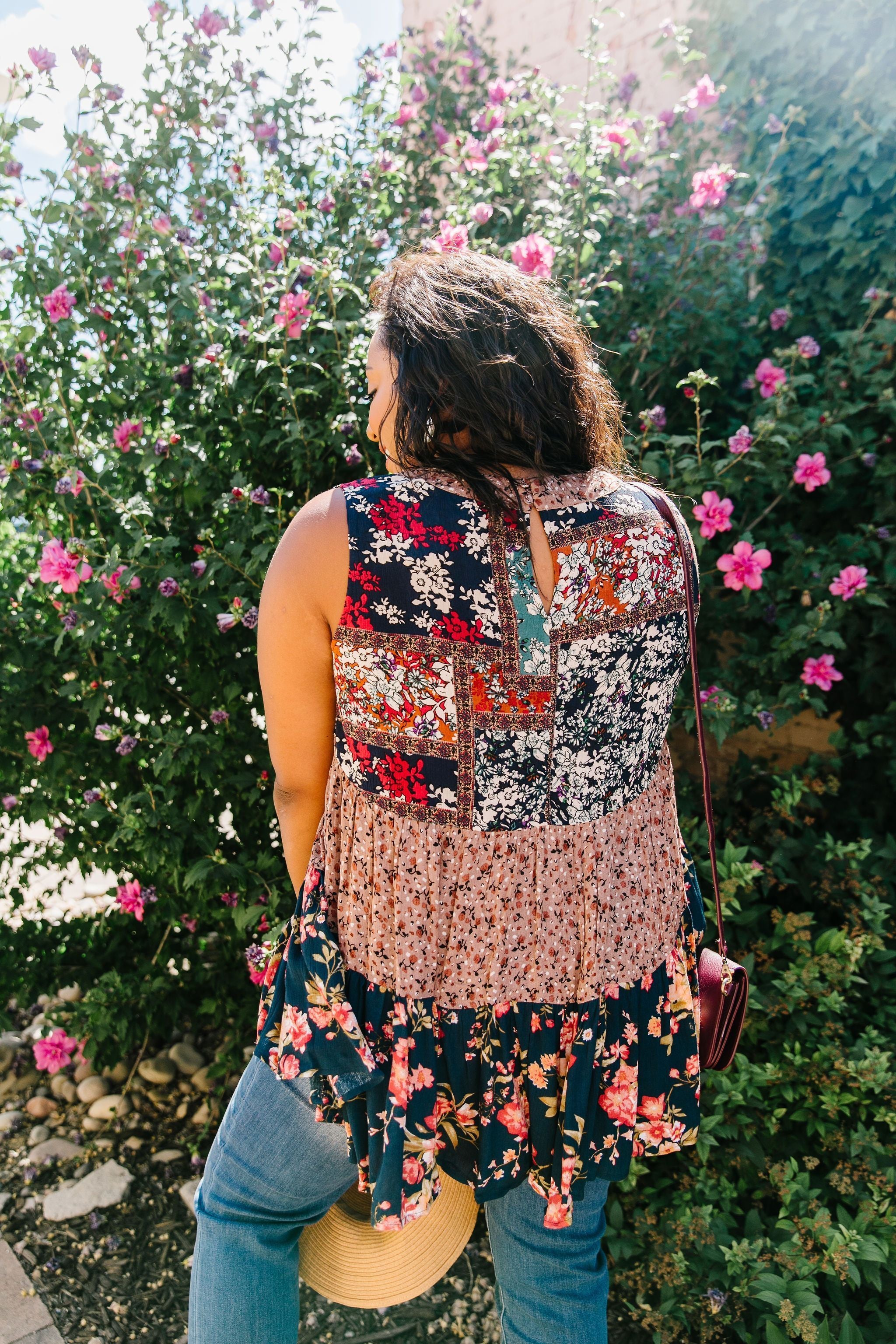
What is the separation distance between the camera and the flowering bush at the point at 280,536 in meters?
2.07

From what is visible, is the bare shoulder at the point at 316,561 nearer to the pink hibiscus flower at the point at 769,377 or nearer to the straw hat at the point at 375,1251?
the straw hat at the point at 375,1251

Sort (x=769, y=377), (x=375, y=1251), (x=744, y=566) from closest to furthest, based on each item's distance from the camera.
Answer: (x=375, y=1251) → (x=744, y=566) → (x=769, y=377)

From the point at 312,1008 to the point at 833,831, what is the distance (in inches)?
87.8

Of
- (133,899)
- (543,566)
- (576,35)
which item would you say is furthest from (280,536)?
(576,35)

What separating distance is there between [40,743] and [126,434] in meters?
0.83

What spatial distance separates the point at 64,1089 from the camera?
2666mm

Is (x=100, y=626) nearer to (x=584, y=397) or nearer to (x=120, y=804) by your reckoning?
(x=120, y=804)

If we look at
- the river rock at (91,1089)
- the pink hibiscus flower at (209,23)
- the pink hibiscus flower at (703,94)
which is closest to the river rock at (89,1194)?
the river rock at (91,1089)

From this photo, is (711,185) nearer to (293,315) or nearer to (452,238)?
(452,238)

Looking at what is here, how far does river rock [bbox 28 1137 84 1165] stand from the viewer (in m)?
2.43

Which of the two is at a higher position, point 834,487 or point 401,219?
point 401,219

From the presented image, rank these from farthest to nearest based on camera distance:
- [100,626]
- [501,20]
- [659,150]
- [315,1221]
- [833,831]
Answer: [501,20], [659,150], [833,831], [100,626], [315,1221]

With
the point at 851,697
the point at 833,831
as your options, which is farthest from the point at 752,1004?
the point at 851,697

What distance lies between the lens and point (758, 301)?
3.09 metres
